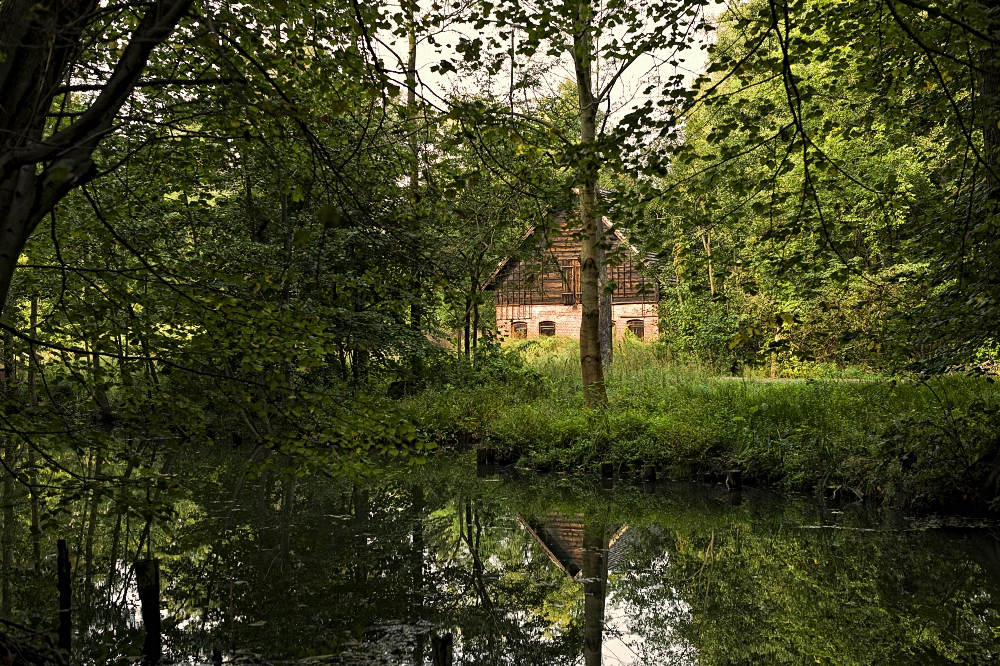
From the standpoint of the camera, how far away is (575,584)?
810 cm

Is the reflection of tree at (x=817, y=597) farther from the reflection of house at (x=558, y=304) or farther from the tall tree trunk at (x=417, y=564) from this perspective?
the reflection of house at (x=558, y=304)

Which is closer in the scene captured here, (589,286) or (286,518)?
(286,518)

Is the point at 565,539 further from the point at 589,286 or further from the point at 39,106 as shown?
the point at 39,106

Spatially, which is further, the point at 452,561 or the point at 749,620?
the point at 452,561

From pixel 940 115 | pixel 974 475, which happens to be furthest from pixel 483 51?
pixel 974 475

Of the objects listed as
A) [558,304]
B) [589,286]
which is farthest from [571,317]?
[589,286]

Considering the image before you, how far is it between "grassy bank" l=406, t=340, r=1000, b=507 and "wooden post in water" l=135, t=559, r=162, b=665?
28.6 feet

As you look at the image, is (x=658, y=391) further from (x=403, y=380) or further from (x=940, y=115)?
(x=940, y=115)

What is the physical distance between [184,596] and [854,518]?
338 inches

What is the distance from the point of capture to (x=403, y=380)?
22.0m

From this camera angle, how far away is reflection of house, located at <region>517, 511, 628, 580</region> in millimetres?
8945

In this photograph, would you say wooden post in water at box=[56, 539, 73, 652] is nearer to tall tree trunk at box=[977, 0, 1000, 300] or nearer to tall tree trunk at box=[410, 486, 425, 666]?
tall tree trunk at box=[410, 486, 425, 666]

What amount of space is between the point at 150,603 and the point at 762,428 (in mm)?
10577

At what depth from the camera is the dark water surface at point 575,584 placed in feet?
20.6
